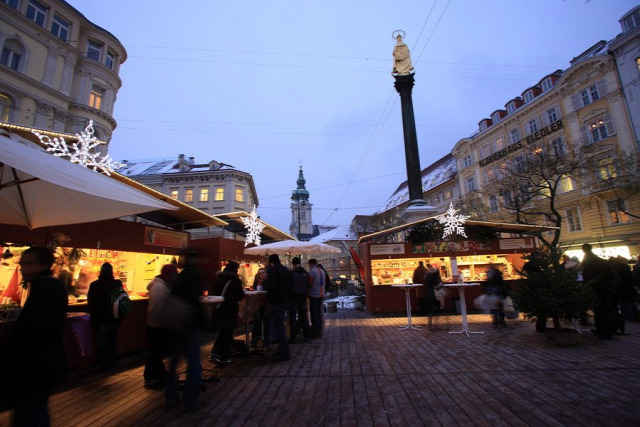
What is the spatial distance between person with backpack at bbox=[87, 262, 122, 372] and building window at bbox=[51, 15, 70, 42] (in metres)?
23.3

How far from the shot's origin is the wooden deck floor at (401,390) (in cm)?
353

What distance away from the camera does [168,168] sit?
144 ft

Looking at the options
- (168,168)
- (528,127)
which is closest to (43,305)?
(528,127)

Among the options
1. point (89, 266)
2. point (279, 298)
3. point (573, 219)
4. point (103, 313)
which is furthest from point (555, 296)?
point (573, 219)

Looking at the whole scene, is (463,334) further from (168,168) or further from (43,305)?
(168,168)

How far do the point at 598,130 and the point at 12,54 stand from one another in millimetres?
39562

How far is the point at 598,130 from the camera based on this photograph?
23781mm

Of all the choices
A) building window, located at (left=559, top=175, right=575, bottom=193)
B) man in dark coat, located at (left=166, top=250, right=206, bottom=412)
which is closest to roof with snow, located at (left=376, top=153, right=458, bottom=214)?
building window, located at (left=559, top=175, right=575, bottom=193)

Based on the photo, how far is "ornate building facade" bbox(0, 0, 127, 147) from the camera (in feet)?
58.1

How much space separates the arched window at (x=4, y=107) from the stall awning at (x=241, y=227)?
13586 mm

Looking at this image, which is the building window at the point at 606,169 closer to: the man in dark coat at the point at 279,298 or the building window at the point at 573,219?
the building window at the point at 573,219

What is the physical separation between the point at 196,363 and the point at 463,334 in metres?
6.97

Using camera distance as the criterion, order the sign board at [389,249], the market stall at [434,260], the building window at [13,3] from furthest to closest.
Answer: the building window at [13,3] < the sign board at [389,249] < the market stall at [434,260]

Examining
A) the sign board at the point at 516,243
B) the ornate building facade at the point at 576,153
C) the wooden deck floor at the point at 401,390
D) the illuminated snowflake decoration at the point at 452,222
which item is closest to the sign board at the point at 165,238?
the wooden deck floor at the point at 401,390
